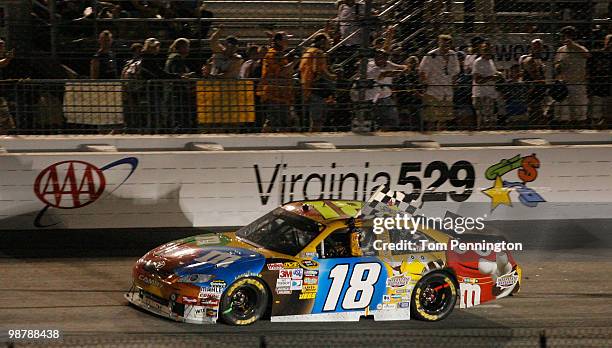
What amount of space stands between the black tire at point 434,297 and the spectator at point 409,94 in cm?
481

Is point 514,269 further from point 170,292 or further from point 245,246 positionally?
Result: point 170,292

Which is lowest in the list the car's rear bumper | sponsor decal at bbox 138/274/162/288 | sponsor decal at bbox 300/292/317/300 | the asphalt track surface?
the asphalt track surface

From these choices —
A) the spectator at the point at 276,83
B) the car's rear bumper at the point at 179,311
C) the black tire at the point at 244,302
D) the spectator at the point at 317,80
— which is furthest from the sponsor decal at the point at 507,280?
the spectator at the point at 276,83

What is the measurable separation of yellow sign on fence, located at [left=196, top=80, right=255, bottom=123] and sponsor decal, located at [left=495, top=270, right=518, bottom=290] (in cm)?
506

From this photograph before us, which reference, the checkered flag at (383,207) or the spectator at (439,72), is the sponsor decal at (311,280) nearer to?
the checkered flag at (383,207)

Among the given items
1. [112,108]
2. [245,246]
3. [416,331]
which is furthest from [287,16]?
→ [416,331]

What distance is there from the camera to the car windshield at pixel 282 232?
8.73 meters

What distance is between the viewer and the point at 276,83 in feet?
42.4

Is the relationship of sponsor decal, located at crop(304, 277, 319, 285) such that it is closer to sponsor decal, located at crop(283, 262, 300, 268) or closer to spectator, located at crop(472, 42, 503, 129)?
sponsor decal, located at crop(283, 262, 300, 268)

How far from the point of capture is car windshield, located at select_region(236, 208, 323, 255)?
8727 mm

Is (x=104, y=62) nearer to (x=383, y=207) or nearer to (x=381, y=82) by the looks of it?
(x=381, y=82)

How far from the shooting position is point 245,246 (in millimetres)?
8883

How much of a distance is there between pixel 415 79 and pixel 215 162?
125 inches

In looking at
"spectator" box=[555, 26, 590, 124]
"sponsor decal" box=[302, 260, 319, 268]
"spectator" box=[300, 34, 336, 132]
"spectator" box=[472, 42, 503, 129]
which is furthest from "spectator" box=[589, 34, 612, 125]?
"sponsor decal" box=[302, 260, 319, 268]
